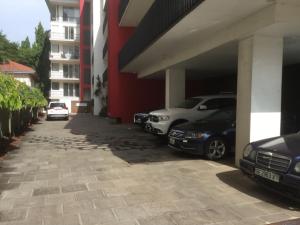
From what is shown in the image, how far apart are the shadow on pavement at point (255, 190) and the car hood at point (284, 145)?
78cm

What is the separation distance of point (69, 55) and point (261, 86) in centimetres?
4099

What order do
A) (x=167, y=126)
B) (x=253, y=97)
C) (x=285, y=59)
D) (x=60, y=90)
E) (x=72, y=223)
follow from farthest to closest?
(x=60, y=90)
(x=167, y=126)
(x=285, y=59)
(x=253, y=97)
(x=72, y=223)

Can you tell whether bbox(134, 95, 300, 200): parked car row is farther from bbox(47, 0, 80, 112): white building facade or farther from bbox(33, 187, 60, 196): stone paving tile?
bbox(47, 0, 80, 112): white building facade

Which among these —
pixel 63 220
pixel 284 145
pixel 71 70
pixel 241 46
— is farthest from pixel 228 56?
pixel 71 70

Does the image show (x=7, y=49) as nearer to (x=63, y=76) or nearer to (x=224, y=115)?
(x=63, y=76)

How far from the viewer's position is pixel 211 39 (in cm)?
865

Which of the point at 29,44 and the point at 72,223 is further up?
the point at 29,44

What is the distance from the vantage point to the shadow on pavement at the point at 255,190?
16.4 ft

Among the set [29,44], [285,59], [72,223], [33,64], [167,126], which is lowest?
[72,223]

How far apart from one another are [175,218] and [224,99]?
7761mm

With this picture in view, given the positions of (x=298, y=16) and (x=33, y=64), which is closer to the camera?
(x=298, y=16)

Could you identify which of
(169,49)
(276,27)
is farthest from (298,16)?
(169,49)

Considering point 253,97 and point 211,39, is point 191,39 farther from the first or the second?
point 253,97

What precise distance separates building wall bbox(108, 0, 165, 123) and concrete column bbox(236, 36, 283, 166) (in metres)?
14.2
